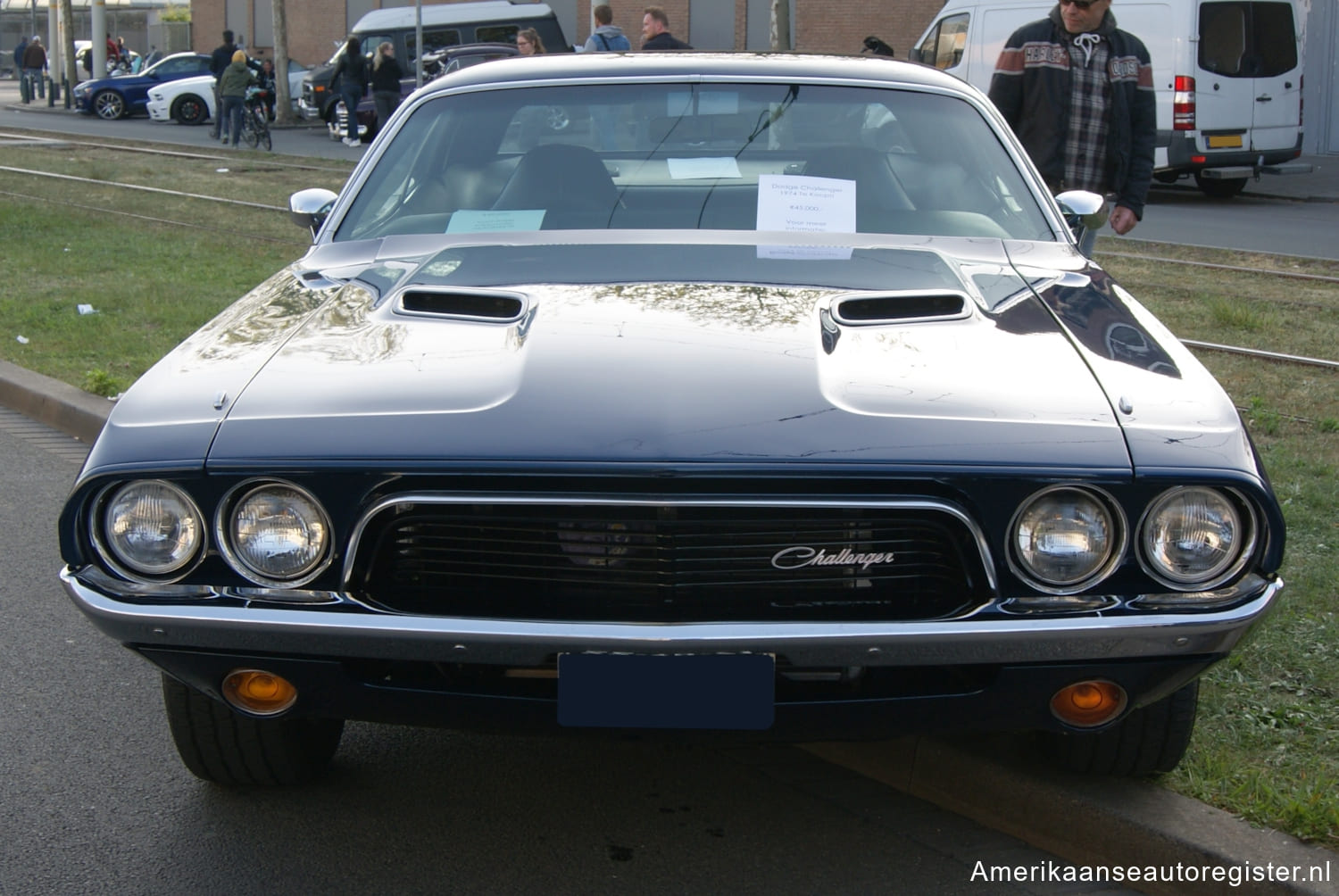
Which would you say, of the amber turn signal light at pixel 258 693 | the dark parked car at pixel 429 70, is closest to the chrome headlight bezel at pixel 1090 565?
the amber turn signal light at pixel 258 693

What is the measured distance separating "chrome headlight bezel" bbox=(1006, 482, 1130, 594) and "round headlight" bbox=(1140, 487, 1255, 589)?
4cm

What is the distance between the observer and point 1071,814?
286cm

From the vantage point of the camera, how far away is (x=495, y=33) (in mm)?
30422

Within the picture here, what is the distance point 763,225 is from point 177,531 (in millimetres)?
1656

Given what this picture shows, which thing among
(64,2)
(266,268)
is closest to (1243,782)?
(266,268)

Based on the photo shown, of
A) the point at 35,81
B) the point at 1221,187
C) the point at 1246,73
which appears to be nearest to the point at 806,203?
the point at 1246,73

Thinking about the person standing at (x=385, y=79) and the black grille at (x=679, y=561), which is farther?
the person standing at (x=385, y=79)

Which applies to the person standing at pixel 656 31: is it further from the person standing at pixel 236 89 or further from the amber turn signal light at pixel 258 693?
the amber turn signal light at pixel 258 693

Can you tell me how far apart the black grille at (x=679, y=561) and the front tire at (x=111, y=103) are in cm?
3288

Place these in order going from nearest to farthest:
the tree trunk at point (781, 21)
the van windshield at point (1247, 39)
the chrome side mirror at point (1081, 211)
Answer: the chrome side mirror at point (1081, 211)
the van windshield at point (1247, 39)
the tree trunk at point (781, 21)

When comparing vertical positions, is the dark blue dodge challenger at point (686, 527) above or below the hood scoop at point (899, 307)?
below

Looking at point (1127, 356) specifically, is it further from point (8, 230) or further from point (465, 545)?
point (8, 230)

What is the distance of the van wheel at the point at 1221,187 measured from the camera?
16.7m

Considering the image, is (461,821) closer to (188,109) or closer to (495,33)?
(495,33)
